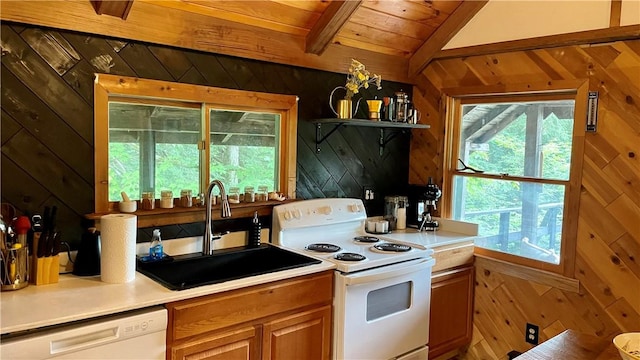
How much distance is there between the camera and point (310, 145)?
3.26 meters

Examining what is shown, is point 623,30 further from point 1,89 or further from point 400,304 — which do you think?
point 1,89

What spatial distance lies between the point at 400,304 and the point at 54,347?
187cm

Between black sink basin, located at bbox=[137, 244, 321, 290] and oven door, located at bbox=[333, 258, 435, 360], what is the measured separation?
277 millimetres

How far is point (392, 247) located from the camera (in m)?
3.00

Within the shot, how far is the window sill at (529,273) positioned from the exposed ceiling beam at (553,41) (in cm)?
147

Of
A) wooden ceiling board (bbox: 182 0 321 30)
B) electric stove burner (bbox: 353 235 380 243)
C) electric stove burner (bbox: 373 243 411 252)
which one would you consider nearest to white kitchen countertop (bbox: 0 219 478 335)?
electric stove burner (bbox: 373 243 411 252)

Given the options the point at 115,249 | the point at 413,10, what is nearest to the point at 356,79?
the point at 413,10

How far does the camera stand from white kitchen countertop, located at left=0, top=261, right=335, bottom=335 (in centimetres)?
170

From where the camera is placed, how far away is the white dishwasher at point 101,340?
1.65m

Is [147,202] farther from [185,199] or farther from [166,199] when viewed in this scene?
[185,199]

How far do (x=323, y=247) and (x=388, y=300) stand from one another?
50cm

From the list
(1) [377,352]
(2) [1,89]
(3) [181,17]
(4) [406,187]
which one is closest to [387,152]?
(4) [406,187]

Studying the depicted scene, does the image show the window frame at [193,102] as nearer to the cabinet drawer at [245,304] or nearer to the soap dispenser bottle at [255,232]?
the soap dispenser bottle at [255,232]

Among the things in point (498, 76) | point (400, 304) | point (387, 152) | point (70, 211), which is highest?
point (498, 76)
